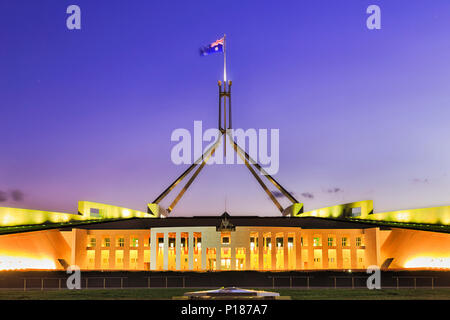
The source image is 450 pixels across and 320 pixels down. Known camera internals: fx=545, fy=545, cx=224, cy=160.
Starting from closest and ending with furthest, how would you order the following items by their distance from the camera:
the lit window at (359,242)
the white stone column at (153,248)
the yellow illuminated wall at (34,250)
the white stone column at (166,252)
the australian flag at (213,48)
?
the yellow illuminated wall at (34,250), the white stone column at (153,248), the white stone column at (166,252), the lit window at (359,242), the australian flag at (213,48)

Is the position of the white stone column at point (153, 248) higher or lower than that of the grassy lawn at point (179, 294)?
higher

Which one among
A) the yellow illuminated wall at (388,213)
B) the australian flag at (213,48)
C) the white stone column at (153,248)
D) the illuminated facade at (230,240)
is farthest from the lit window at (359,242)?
the australian flag at (213,48)

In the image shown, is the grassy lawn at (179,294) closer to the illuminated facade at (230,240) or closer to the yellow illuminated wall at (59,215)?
the illuminated facade at (230,240)

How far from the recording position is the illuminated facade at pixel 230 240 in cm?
4088

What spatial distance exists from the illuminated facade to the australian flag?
787 inches

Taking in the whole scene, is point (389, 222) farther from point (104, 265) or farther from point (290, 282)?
point (104, 265)

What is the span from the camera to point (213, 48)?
5716 cm

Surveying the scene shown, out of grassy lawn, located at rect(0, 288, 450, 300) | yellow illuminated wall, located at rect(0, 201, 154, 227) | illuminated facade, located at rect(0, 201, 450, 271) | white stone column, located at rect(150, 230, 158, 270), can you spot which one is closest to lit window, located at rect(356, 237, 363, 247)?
illuminated facade, located at rect(0, 201, 450, 271)

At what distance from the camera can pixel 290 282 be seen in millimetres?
31578

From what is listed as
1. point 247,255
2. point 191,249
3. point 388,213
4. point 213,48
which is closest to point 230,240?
point 247,255

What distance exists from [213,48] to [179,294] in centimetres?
3508

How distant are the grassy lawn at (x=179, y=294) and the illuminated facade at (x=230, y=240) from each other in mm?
11441

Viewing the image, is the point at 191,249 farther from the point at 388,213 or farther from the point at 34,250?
the point at 388,213
